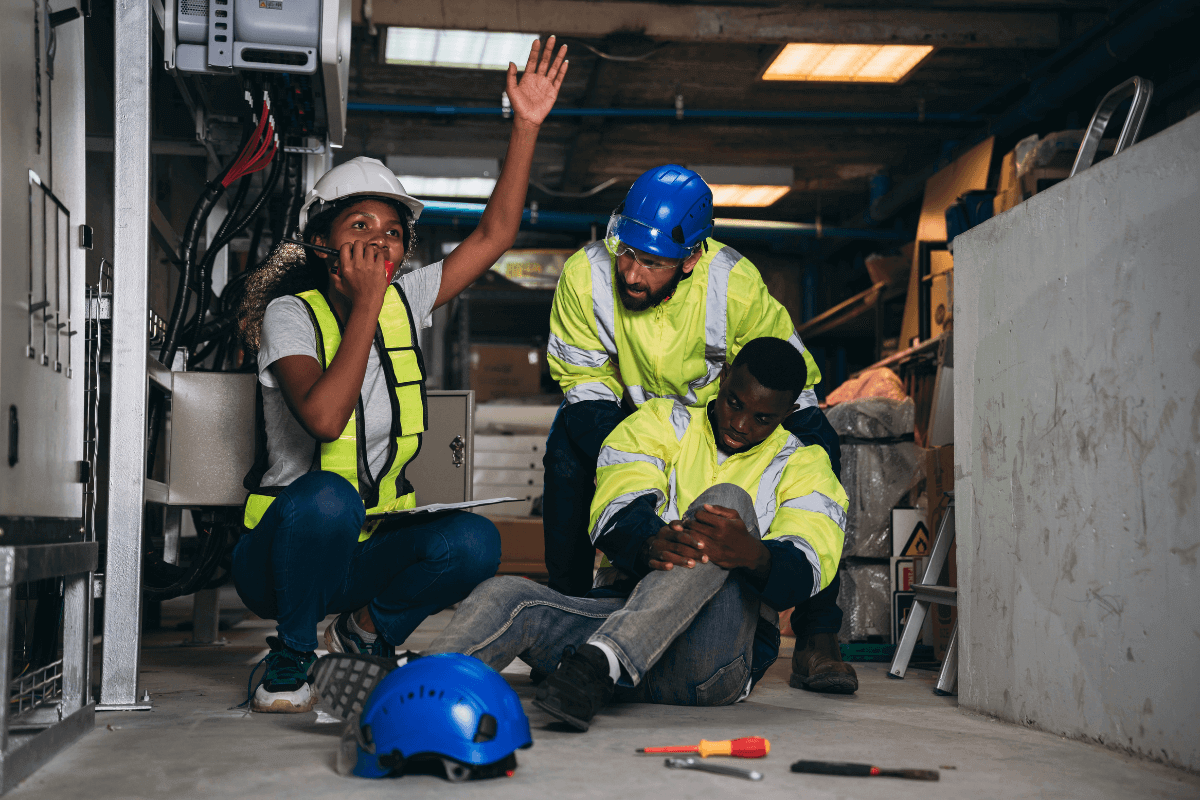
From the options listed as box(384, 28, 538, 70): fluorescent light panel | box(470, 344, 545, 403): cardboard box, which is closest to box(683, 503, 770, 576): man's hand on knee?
box(384, 28, 538, 70): fluorescent light panel

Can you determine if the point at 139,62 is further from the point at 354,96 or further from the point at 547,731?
the point at 354,96

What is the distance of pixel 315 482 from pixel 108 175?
6.14ft

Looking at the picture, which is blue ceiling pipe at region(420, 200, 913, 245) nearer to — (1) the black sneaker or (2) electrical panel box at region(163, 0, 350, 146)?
(2) electrical panel box at region(163, 0, 350, 146)

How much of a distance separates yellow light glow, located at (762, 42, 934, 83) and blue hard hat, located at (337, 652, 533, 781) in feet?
14.7

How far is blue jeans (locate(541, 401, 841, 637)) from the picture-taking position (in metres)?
2.73

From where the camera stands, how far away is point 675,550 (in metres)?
2.03

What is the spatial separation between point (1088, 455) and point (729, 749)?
85 cm

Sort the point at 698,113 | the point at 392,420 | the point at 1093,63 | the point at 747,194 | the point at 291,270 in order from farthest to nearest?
the point at 747,194
the point at 698,113
the point at 1093,63
the point at 291,270
the point at 392,420

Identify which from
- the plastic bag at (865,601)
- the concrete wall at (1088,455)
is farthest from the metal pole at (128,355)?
the plastic bag at (865,601)

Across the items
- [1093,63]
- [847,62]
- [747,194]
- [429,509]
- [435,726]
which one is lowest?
[435,726]

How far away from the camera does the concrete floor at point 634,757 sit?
58.1 inches

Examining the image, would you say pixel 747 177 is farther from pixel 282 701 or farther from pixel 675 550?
pixel 282 701

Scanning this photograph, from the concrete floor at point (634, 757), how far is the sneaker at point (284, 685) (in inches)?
1.3

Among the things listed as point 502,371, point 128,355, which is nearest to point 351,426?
point 128,355
